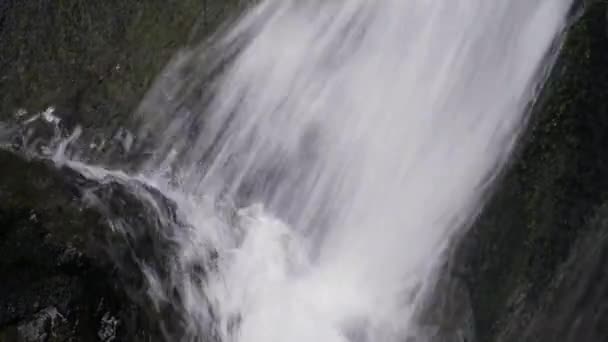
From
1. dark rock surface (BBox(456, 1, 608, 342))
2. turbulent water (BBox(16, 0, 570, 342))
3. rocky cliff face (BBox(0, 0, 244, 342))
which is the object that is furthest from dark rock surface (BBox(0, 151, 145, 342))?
dark rock surface (BBox(456, 1, 608, 342))

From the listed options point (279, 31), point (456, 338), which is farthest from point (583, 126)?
point (279, 31)

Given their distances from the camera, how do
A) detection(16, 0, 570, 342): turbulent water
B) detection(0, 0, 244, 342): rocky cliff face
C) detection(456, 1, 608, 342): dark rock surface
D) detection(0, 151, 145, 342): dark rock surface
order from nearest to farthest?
Answer: detection(0, 151, 145, 342): dark rock surface → detection(456, 1, 608, 342): dark rock surface → detection(16, 0, 570, 342): turbulent water → detection(0, 0, 244, 342): rocky cliff face

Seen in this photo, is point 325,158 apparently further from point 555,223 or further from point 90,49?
point 90,49

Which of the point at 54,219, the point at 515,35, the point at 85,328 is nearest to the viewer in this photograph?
the point at 85,328

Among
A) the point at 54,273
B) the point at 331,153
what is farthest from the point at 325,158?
the point at 54,273

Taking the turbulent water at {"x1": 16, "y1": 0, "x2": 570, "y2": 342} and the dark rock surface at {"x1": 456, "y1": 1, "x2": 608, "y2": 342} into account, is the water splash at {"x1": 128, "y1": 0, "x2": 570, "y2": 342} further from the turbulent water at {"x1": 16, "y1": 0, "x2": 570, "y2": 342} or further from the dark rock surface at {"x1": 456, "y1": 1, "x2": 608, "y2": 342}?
the dark rock surface at {"x1": 456, "y1": 1, "x2": 608, "y2": 342}

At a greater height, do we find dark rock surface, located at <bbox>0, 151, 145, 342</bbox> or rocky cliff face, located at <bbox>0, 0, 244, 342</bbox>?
rocky cliff face, located at <bbox>0, 0, 244, 342</bbox>

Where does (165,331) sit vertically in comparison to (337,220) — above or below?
below

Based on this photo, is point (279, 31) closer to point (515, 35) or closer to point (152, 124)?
point (152, 124)
